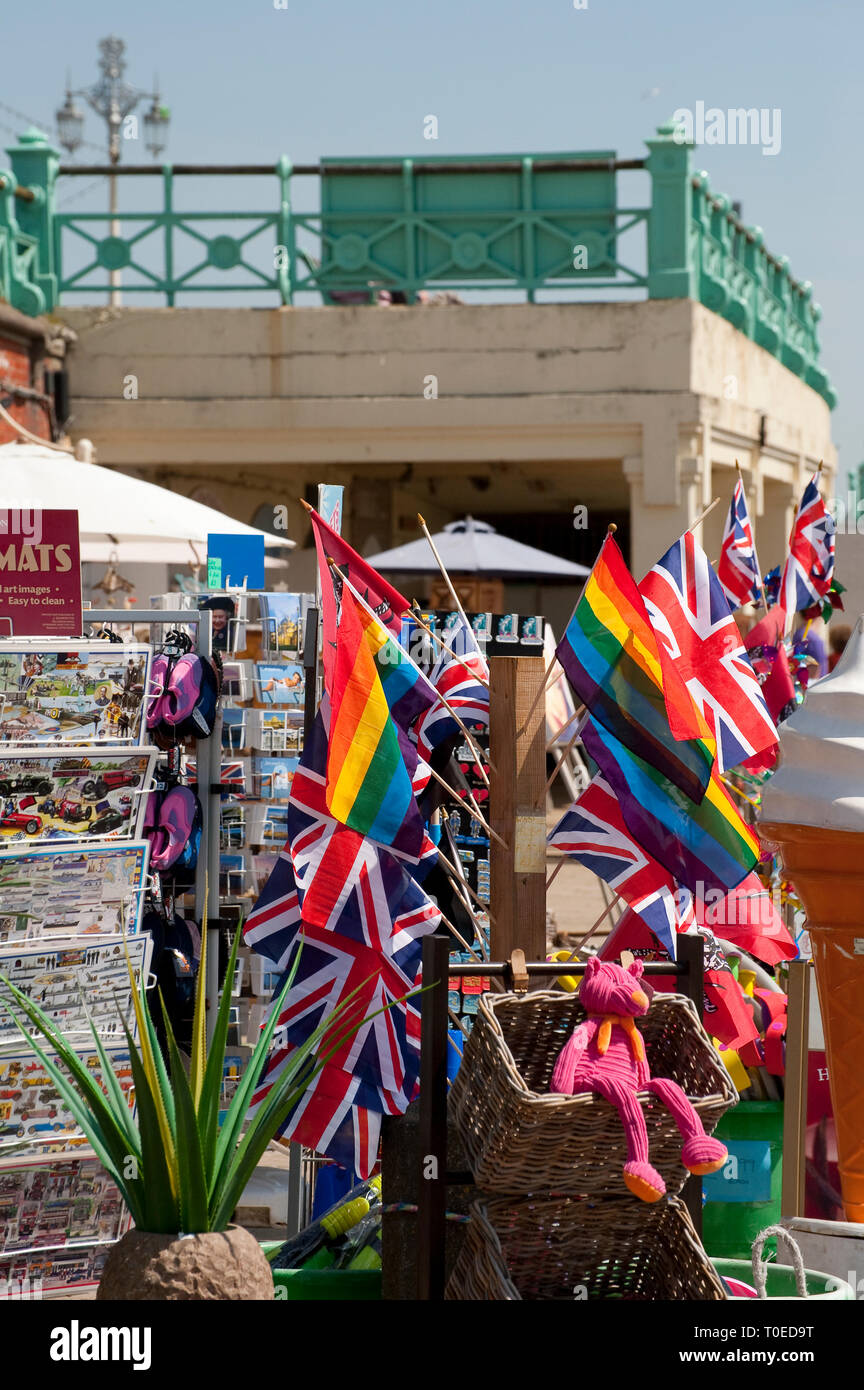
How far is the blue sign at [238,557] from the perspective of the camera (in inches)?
285

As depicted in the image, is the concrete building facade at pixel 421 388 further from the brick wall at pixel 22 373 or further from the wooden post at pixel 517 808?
the wooden post at pixel 517 808

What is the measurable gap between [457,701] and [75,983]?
148 centimetres

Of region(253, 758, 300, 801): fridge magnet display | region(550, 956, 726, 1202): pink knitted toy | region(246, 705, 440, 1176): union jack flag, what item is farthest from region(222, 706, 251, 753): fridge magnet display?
region(550, 956, 726, 1202): pink knitted toy

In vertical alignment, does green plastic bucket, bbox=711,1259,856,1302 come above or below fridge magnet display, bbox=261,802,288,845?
below

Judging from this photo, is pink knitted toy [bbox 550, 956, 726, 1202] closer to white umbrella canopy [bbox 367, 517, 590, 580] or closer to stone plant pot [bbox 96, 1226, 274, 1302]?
stone plant pot [bbox 96, 1226, 274, 1302]

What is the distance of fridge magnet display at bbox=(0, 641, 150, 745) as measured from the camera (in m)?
5.09

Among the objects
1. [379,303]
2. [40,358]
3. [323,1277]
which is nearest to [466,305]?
[379,303]

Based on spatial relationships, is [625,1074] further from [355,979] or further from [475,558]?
[475,558]

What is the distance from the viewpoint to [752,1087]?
4965mm

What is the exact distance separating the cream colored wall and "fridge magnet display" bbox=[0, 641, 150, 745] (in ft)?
33.0

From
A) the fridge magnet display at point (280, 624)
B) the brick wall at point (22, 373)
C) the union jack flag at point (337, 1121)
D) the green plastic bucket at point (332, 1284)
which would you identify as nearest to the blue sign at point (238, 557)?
the fridge magnet display at point (280, 624)

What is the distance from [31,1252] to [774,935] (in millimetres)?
2556
